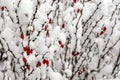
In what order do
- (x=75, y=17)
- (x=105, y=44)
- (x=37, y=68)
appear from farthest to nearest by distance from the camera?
1. (x=105, y=44)
2. (x=75, y=17)
3. (x=37, y=68)

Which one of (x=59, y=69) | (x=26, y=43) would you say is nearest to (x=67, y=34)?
(x=59, y=69)

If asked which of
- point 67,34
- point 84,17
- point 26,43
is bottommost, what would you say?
point 26,43

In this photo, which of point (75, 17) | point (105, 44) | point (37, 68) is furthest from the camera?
point (105, 44)

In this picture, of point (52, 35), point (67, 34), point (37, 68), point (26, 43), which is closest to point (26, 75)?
point (37, 68)

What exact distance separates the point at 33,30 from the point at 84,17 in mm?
693

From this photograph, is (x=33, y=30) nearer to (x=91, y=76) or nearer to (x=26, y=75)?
(x=26, y=75)

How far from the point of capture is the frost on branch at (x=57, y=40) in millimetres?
2217

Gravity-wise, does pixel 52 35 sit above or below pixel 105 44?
below

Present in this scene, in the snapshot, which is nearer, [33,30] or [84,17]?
[33,30]

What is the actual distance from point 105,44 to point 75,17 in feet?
1.78

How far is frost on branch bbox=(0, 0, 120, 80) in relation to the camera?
222cm

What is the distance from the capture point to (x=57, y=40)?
2.47 metres

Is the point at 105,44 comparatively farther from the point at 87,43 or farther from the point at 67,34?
the point at 67,34

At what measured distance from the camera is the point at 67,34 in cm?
269
